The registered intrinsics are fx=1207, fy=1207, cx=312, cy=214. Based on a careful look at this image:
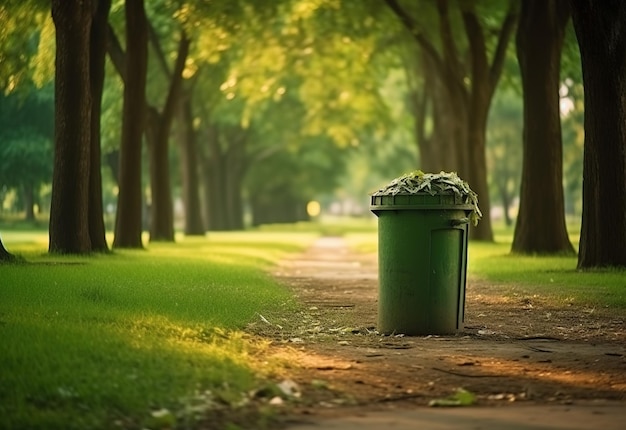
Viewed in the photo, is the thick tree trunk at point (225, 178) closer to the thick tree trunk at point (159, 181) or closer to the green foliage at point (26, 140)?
the green foliage at point (26, 140)

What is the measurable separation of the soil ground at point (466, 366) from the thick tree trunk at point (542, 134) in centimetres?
978

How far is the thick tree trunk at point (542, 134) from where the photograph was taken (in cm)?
2498

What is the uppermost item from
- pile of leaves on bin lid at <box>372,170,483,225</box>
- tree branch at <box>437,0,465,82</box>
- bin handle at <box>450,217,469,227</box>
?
tree branch at <box>437,0,465,82</box>

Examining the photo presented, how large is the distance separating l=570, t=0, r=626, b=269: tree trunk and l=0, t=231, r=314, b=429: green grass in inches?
220

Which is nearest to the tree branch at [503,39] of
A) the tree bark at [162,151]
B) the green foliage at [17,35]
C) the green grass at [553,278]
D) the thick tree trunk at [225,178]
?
the green grass at [553,278]

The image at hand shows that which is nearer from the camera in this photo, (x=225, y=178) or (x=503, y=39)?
(x=503, y=39)

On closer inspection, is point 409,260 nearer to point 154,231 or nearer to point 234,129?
point 154,231

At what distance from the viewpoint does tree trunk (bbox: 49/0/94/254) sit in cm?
2167

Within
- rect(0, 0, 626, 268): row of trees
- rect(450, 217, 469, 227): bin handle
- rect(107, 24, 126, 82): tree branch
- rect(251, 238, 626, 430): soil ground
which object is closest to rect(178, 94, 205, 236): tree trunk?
rect(0, 0, 626, 268): row of trees

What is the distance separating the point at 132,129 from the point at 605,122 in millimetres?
13158

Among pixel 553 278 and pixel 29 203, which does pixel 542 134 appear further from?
pixel 29 203

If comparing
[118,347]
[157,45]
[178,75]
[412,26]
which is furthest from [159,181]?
[118,347]

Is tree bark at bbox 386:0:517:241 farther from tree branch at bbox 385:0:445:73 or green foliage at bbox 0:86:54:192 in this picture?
green foliage at bbox 0:86:54:192

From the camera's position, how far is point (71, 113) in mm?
21844
